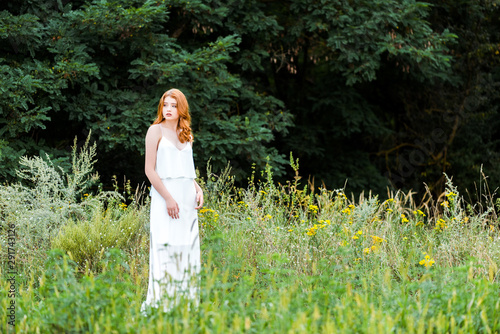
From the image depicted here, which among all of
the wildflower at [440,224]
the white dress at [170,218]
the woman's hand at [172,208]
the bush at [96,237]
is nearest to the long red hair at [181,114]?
the white dress at [170,218]

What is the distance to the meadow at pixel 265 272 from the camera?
2957mm

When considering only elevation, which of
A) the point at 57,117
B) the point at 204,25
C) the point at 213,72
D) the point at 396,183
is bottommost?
the point at 396,183

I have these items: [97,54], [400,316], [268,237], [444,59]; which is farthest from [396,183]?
[400,316]

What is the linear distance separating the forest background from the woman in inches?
139

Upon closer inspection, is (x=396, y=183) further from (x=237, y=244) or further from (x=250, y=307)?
(x=250, y=307)

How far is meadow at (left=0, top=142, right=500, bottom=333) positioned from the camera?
296cm

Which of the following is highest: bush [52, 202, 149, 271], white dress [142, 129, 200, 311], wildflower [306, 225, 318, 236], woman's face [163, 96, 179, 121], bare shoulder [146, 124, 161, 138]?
woman's face [163, 96, 179, 121]

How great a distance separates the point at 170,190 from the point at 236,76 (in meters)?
5.21

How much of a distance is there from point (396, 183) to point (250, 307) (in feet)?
36.3

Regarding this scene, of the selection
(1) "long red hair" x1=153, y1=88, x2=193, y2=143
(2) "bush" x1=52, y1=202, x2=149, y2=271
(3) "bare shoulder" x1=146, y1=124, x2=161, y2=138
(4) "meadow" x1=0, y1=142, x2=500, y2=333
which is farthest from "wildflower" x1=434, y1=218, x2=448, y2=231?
(3) "bare shoulder" x1=146, y1=124, x2=161, y2=138

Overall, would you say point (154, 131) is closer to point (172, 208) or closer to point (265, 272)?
point (172, 208)

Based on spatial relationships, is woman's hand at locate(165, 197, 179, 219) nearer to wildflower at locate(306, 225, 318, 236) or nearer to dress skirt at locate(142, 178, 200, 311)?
dress skirt at locate(142, 178, 200, 311)

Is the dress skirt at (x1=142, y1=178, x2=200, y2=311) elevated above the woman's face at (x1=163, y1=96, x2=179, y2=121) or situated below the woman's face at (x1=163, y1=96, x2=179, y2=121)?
below

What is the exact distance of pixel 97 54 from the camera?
8.36 meters
